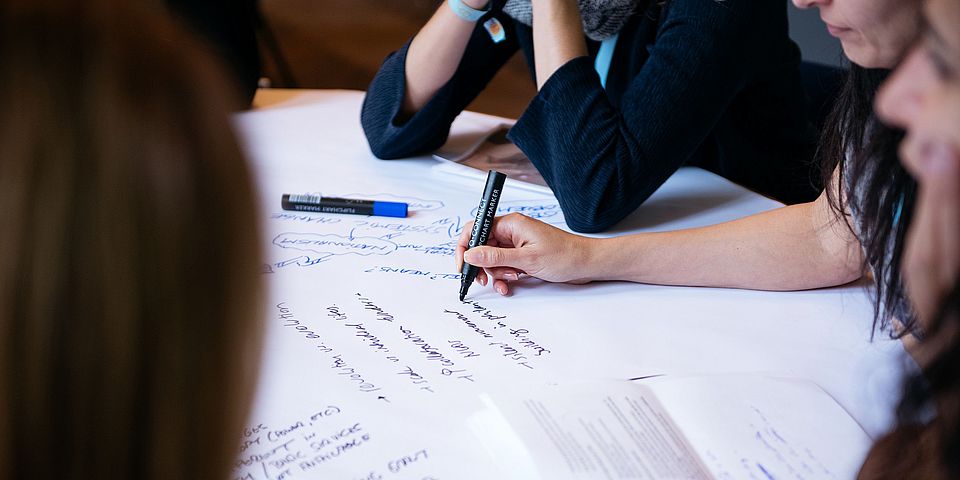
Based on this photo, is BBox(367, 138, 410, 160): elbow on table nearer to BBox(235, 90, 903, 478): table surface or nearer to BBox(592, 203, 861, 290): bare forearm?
BBox(235, 90, 903, 478): table surface

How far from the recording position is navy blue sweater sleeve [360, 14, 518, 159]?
4.31ft

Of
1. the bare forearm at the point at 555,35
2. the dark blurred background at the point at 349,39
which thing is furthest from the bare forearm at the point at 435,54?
the dark blurred background at the point at 349,39

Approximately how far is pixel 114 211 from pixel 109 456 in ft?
0.33

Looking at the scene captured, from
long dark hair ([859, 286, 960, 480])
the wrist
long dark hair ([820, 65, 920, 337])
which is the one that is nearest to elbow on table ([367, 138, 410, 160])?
the wrist

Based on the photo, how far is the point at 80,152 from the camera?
1.07ft

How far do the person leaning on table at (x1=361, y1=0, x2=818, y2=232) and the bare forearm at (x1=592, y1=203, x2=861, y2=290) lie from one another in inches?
4.9

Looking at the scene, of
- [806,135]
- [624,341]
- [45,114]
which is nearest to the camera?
[45,114]

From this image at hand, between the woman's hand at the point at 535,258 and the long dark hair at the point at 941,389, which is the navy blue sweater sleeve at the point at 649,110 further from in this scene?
the long dark hair at the point at 941,389

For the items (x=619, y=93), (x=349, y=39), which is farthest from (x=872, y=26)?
(x=349, y=39)

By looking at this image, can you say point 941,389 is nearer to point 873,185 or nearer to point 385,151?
point 873,185

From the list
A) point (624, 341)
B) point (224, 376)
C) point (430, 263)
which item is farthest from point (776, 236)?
point (224, 376)

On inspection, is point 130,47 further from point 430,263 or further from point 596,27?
point 596,27

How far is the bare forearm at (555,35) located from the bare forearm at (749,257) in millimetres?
298

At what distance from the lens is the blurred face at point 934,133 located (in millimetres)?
365
